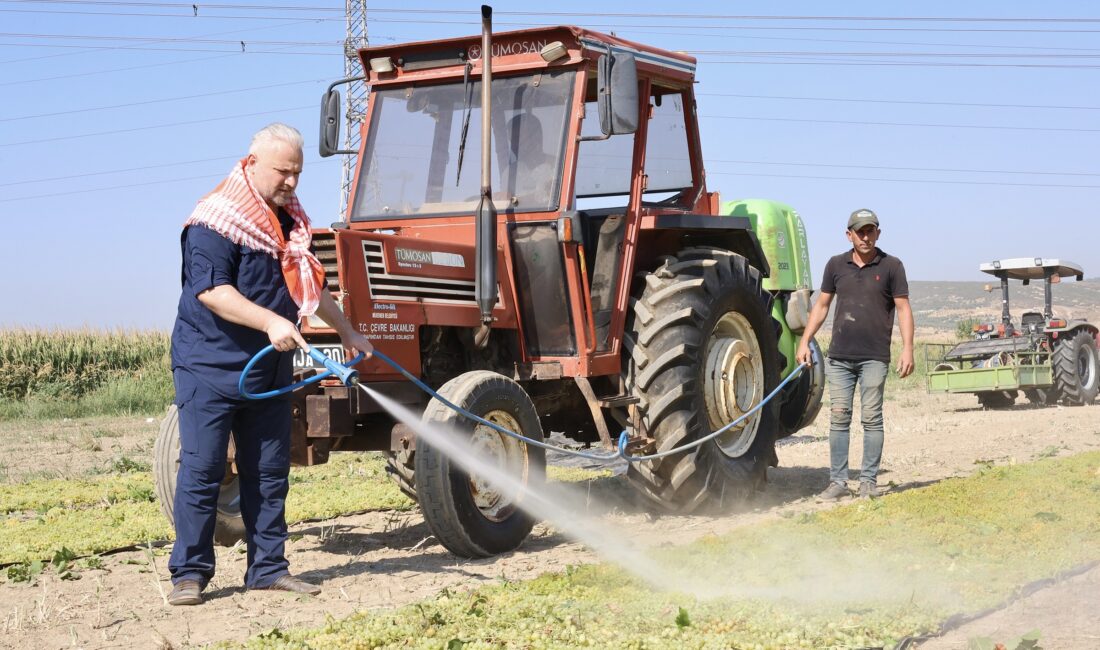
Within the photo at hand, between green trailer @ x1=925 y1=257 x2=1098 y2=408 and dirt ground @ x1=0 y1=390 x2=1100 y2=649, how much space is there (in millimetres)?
6520

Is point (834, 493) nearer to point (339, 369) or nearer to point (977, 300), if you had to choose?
point (339, 369)

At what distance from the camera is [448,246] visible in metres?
6.61

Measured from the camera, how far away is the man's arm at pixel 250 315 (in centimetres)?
475

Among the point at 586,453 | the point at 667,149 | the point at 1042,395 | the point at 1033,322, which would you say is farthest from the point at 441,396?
the point at 1033,322

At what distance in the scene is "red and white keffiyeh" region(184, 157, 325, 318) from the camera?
4.98m

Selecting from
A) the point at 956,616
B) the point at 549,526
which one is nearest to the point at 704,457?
the point at 549,526

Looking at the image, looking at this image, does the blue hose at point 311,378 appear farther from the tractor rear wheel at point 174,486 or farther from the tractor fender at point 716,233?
the tractor fender at point 716,233

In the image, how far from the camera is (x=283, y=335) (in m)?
4.74

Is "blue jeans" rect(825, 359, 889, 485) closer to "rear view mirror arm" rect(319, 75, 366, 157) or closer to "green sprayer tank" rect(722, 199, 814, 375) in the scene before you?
"green sprayer tank" rect(722, 199, 814, 375)

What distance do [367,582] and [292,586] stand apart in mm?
430

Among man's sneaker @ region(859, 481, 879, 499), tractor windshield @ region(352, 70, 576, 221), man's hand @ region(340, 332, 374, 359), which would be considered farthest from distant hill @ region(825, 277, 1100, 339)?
man's hand @ region(340, 332, 374, 359)

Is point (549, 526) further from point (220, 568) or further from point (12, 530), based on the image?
point (12, 530)

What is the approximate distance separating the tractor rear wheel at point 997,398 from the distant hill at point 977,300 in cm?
5150

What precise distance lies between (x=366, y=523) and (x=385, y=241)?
2163mm
